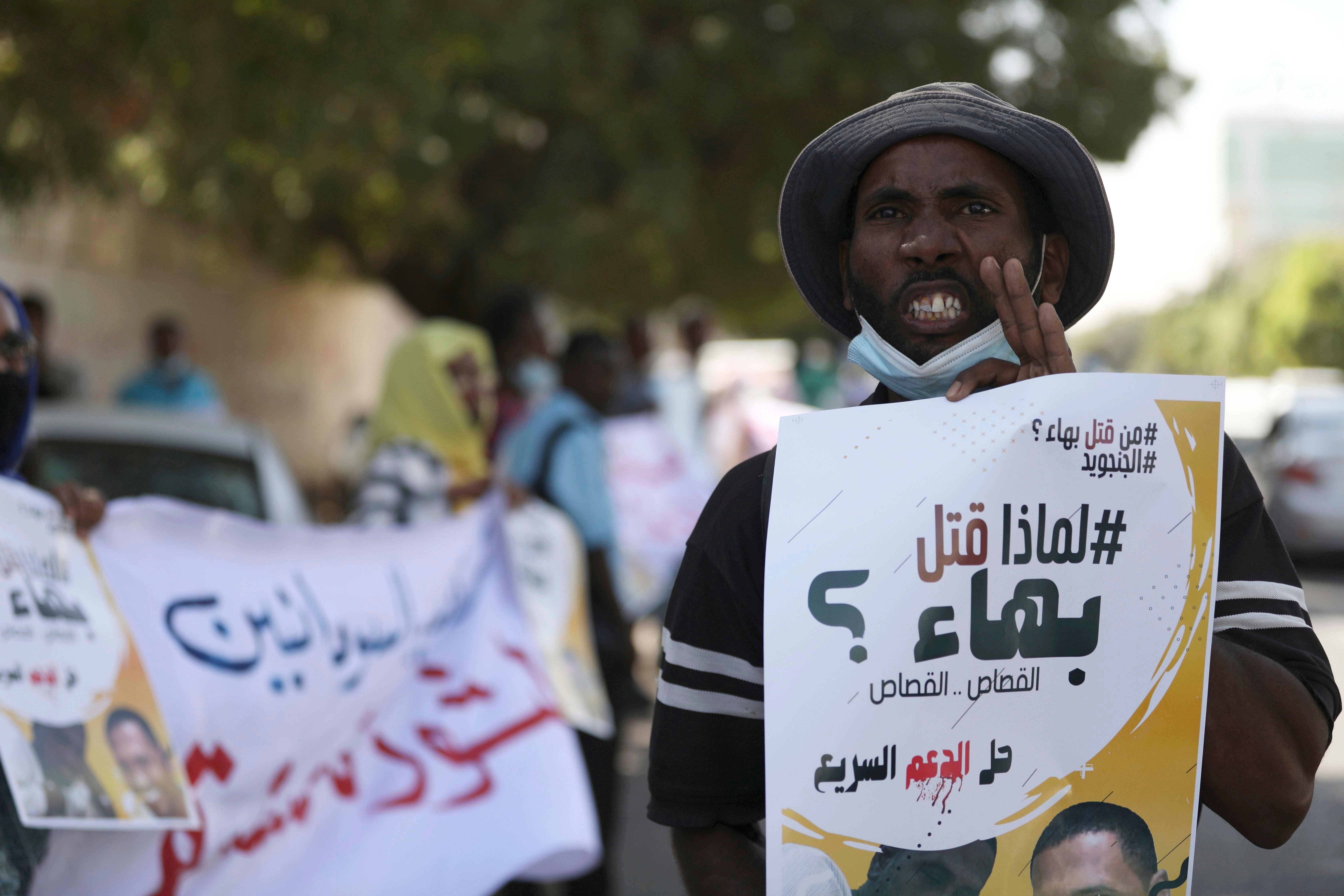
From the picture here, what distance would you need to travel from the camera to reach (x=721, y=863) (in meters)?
1.77

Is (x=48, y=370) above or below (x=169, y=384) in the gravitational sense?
above

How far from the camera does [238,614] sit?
4145mm

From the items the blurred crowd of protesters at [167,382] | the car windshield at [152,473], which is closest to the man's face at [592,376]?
the car windshield at [152,473]

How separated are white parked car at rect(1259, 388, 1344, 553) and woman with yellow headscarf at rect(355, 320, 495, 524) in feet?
35.0

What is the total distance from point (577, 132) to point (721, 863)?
11.1 metres

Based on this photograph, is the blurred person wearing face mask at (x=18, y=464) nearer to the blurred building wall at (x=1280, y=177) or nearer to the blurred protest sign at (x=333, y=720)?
the blurred protest sign at (x=333, y=720)

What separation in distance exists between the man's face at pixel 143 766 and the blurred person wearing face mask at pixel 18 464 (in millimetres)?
282

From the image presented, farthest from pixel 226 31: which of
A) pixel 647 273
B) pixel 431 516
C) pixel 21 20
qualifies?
pixel 647 273

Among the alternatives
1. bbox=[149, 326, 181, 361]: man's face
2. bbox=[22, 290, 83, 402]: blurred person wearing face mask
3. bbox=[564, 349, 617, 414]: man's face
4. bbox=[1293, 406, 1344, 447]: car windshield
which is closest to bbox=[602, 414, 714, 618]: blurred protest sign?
bbox=[564, 349, 617, 414]: man's face

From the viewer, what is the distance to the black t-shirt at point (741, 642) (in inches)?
68.2

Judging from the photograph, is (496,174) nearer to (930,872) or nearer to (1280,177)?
(930,872)

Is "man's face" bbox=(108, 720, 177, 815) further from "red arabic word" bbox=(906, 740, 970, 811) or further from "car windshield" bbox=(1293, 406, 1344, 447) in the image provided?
"car windshield" bbox=(1293, 406, 1344, 447)

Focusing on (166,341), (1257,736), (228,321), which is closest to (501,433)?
(166,341)

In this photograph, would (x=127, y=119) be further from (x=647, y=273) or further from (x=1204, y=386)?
(x=647, y=273)
